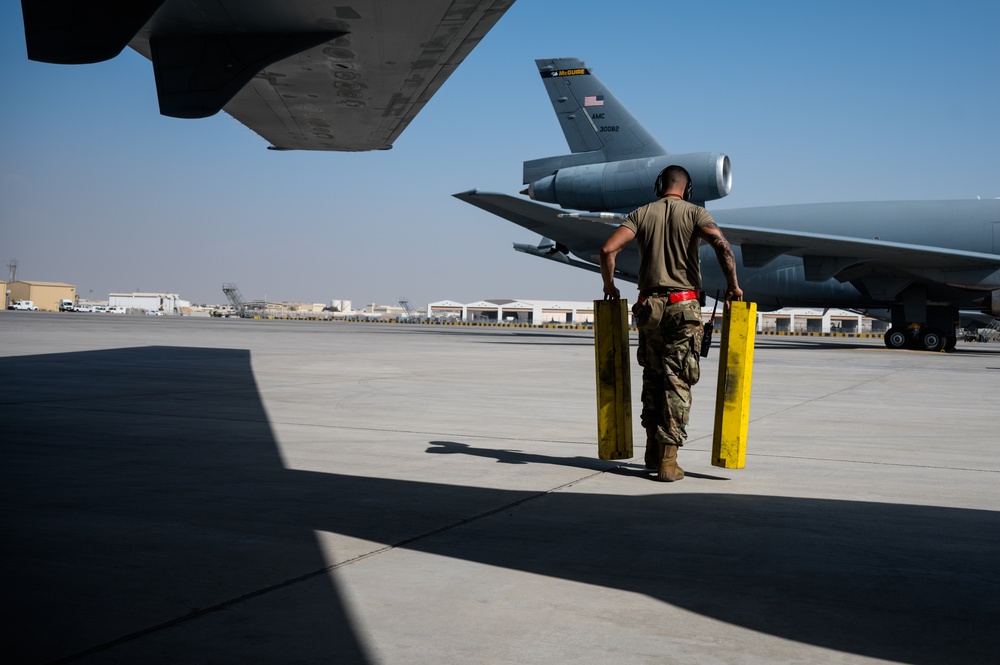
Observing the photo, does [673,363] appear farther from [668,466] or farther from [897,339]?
[897,339]

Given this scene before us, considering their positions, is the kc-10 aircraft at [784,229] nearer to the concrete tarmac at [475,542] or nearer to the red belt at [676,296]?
the concrete tarmac at [475,542]

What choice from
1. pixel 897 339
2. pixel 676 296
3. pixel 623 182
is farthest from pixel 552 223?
pixel 676 296

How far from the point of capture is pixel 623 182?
25.8 m

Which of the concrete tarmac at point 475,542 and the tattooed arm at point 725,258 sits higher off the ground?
the tattooed arm at point 725,258

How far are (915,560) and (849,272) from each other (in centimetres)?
2396

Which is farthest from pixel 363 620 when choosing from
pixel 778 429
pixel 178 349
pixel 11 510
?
pixel 178 349

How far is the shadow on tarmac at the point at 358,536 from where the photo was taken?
2346 millimetres

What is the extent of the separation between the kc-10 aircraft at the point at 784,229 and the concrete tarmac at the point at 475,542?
16.1 m

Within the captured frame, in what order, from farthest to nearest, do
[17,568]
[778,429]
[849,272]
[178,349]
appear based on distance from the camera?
1. [849,272]
2. [178,349]
3. [778,429]
4. [17,568]

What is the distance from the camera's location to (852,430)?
23.6ft

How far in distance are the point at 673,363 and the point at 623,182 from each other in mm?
21408

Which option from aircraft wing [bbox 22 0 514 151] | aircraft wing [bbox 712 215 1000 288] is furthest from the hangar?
aircraft wing [bbox 22 0 514 151]

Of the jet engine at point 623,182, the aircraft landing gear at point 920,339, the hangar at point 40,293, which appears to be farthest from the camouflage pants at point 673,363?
the hangar at point 40,293

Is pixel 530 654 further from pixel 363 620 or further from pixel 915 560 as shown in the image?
pixel 915 560
